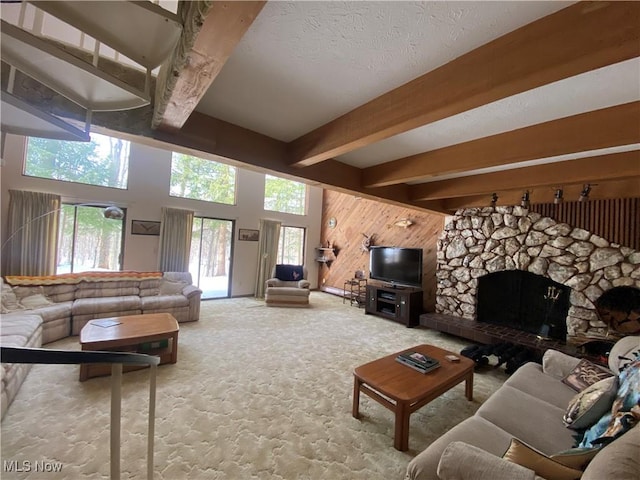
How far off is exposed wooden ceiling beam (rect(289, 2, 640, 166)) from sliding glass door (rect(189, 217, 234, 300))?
5.46 metres

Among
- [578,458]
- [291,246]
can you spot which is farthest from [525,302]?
[291,246]

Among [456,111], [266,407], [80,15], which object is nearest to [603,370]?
[456,111]

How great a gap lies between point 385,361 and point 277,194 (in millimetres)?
5742

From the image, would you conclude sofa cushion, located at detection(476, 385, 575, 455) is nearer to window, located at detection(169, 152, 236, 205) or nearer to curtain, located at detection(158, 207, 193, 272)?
curtain, located at detection(158, 207, 193, 272)

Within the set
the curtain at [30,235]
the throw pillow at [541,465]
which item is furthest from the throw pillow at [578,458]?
the curtain at [30,235]

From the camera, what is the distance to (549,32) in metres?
1.06

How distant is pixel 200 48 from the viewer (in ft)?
3.36

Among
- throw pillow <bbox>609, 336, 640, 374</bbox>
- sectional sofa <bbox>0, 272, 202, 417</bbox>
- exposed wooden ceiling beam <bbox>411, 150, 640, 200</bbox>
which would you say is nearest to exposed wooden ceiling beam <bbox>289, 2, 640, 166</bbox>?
exposed wooden ceiling beam <bbox>411, 150, 640, 200</bbox>

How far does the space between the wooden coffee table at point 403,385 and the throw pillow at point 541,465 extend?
799 millimetres

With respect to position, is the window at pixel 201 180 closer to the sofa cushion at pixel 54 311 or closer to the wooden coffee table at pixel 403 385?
the sofa cushion at pixel 54 311

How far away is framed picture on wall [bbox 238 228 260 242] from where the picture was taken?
6.70 meters

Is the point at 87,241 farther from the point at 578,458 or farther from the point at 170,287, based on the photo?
the point at 578,458

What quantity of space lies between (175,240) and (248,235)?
1.70m

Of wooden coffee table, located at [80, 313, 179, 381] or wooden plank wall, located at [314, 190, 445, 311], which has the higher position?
wooden plank wall, located at [314, 190, 445, 311]
